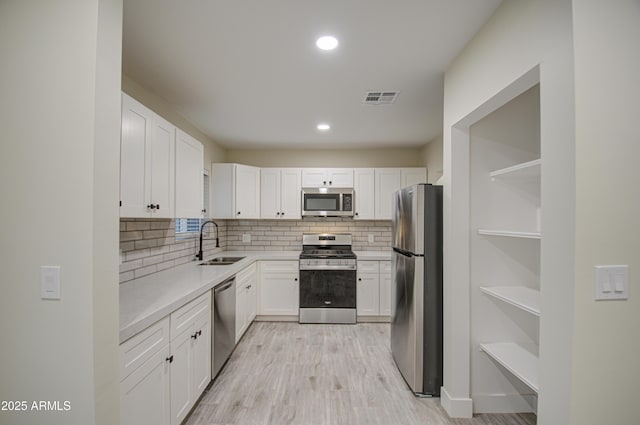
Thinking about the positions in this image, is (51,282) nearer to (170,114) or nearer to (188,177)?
(188,177)

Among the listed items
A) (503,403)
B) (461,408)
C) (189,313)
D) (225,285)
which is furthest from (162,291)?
(503,403)

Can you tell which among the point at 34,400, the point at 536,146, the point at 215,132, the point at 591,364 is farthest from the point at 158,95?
the point at 591,364

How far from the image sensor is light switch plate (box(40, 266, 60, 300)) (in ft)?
3.54

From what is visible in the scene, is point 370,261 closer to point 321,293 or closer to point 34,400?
point 321,293

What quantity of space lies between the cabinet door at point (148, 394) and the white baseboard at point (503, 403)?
2091 millimetres

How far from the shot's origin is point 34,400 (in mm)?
1085

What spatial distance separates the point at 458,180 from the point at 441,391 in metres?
1.63

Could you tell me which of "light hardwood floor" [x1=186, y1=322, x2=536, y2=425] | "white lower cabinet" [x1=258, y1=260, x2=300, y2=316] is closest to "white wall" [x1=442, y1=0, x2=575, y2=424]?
"light hardwood floor" [x1=186, y1=322, x2=536, y2=425]

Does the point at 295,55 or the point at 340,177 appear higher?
the point at 295,55

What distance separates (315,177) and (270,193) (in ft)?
2.43

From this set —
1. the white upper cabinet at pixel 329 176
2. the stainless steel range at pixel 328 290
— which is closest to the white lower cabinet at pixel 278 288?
the stainless steel range at pixel 328 290

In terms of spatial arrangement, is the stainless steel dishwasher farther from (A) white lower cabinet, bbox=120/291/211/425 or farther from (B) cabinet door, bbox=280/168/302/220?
(B) cabinet door, bbox=280/168/302/220

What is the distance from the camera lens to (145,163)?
1.94m

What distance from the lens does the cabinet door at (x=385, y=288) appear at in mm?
4055
